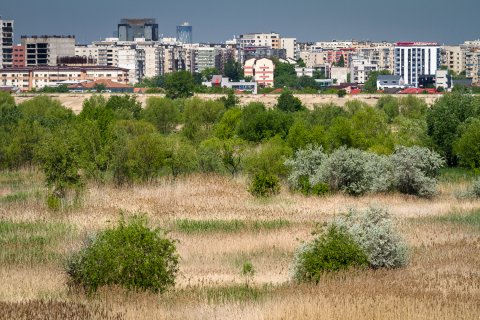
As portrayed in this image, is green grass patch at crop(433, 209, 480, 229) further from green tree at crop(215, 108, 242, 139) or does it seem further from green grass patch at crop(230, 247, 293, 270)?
green tree at crop(215, 108, 242, 139)

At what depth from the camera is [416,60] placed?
196 m

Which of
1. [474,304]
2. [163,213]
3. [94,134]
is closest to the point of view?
[474,304]

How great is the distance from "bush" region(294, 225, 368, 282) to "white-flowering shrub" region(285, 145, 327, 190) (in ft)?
56.5

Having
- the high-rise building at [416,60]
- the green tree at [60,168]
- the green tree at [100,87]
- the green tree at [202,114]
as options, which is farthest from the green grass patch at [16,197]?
the high-rise building at [416,60]

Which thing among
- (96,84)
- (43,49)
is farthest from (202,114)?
(43,49)

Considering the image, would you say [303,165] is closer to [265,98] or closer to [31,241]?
[31,241]

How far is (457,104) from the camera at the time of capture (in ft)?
172

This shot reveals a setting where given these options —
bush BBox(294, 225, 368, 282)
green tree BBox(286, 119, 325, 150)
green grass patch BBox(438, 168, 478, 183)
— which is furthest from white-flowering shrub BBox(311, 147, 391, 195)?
bush BBox(294, 225, 368, 282)

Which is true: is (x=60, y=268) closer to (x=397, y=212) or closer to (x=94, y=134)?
(x=397, y=212)

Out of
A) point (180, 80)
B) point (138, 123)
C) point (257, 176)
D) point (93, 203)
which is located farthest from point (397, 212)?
point (180, 80)

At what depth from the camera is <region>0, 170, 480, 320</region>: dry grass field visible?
644 inches

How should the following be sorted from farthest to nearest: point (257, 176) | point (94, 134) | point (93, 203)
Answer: point (94, 134)
point (257, 176)
point (93, 203)

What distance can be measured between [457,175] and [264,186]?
11405 mm

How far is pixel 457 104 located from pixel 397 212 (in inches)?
879
